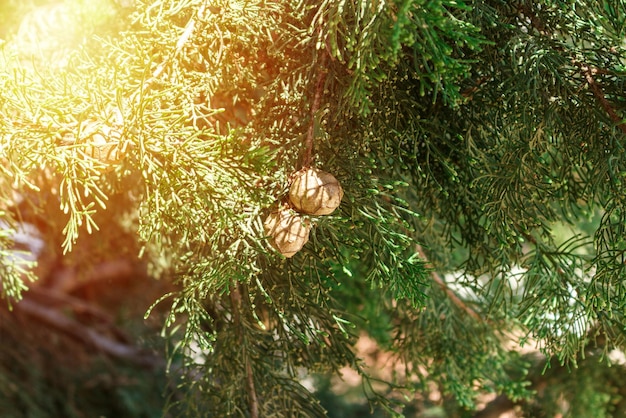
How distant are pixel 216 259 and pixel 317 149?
0.24 m

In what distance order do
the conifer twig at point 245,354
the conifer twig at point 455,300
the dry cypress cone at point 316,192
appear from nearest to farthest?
1. the dry cypress cone at point 316,192
2. the conifer twig at point 245,354
3. the conifer twig at point 455,300

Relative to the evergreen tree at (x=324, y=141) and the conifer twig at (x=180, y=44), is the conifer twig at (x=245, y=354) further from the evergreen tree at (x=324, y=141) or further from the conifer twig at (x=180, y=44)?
the conifer twig at (x=180, y=44)

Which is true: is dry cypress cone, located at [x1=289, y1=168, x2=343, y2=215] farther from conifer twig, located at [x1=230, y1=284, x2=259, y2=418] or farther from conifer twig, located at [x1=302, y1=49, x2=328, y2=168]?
conifer twig, located at [x1=230, y1=284, x2=259, y2=418]

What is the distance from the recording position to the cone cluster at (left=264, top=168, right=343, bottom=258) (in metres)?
0.90

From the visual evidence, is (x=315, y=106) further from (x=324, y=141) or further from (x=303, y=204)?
(x=303, y=204)

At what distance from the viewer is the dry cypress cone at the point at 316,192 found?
35.3 inches

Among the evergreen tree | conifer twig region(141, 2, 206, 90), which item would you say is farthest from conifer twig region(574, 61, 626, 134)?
conifer twig region(141, 2, 206, 90)

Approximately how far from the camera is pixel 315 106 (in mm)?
979

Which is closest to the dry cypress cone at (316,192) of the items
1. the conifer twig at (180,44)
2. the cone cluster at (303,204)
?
the cone cluster at (303,204)

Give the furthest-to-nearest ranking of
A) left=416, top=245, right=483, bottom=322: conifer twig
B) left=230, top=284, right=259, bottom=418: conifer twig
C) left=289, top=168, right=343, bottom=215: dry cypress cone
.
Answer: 1. left=416, top=245, right=483, bottom=322: conifer twig
2. left=230, top=284, right=259, bottom=418: conifer twig
3. left=289, top=168, right=343, bottom=215: dry cypress cone

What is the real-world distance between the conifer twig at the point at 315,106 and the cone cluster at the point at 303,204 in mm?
37

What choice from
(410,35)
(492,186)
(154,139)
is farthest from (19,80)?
(492,186)

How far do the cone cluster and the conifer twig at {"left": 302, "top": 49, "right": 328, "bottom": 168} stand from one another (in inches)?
1.4

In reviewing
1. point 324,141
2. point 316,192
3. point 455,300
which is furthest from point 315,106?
point 455,300
